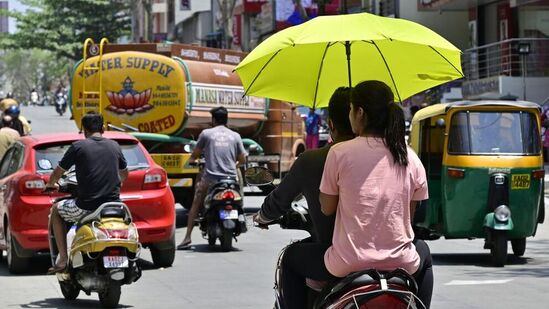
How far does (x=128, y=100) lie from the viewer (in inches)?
795

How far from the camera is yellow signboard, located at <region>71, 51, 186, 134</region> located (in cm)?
1998

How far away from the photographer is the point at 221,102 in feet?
70.5

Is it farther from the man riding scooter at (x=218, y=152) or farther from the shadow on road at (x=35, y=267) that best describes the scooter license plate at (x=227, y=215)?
the shadow on road at (x=35, y=267)

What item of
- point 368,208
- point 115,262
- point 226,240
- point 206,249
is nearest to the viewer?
point 368,208

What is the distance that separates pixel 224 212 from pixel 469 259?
9.84 ft

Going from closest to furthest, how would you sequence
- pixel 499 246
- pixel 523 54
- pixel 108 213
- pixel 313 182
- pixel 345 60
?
pixel 313 182
pixel 345 60
pixel 108 213
pixel 499 246
pixel 523 54

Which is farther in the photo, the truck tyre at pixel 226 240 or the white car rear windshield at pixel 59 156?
→ the truck tyre at pixel 226 240

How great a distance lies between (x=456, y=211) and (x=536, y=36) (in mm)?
24397

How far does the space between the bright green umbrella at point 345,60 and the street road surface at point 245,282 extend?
8.56 feet

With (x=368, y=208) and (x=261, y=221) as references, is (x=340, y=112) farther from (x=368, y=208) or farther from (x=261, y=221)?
(x=368, y=208)

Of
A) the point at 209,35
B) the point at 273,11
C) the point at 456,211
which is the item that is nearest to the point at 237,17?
the point at 209,35

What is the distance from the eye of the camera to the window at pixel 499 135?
48.2 feet

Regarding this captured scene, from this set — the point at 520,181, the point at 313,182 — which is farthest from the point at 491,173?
the point at 313,182

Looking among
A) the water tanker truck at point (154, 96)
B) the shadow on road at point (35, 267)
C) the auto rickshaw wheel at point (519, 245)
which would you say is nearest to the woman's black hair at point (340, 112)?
the shadow on road at point (35, 267)
